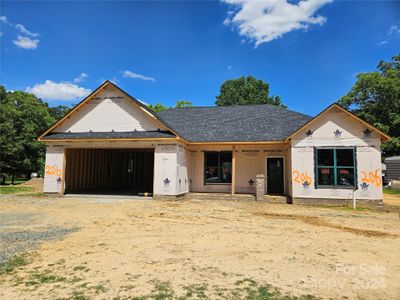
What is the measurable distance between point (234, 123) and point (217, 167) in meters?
3.19

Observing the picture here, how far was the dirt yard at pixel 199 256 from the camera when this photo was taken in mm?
4160

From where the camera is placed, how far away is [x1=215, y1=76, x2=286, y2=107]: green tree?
1784 inches

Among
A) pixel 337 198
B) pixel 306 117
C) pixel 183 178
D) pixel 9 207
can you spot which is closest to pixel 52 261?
pixel 9 207

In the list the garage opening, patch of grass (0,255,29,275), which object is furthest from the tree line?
patch of grass (0,255,29,275)

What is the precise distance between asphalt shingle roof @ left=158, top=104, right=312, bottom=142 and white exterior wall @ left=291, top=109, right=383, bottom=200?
A: 5.75 feet

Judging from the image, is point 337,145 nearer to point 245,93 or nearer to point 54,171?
point 54,171

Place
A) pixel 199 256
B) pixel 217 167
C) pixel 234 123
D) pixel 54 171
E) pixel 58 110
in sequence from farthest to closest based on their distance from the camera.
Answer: pixel 58 110 → pixel 234 123 → pixel 217 167 → pixel 54 171 → pixel 199 256

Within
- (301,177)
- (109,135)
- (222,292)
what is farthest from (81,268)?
(109,135)

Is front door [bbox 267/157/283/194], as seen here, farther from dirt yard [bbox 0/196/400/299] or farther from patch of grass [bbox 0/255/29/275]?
patch of grass [bbox 0/255/29/275]

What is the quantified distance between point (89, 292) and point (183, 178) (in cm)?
1216

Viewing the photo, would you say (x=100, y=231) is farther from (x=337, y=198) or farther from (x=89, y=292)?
(x=337, y=198)

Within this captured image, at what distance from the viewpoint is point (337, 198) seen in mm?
13562

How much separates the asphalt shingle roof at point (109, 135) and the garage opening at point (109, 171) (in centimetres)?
135

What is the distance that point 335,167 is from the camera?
45.0ft
